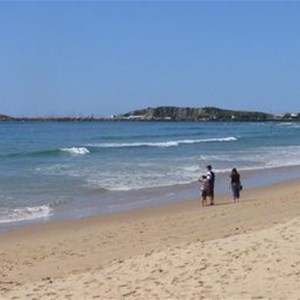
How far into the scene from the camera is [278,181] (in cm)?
2539

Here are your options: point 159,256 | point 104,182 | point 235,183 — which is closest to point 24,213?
point 235,183

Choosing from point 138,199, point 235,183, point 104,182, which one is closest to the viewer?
point 235,183

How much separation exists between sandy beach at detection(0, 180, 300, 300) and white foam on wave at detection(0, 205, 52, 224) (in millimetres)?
1210

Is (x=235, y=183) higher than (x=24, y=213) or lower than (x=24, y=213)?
higher

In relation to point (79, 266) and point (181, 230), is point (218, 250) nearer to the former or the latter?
point (79, 266)

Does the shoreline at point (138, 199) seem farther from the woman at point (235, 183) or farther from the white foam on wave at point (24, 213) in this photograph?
the woman at point (235, 183)

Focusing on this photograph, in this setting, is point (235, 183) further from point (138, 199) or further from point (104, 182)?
point (104, 182)

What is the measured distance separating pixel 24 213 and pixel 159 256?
8142 millimetres

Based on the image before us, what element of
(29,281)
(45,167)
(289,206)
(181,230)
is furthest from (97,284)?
(45,167)

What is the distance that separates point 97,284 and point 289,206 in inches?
362

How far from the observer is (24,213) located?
1719cm

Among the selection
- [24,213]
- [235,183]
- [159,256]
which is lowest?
[24,213]

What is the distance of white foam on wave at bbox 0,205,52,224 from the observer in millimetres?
16312

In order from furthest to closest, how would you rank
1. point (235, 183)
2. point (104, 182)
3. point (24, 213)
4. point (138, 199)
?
point (104, 182), point (138, 199), point (235, 183), point (24, 213)
